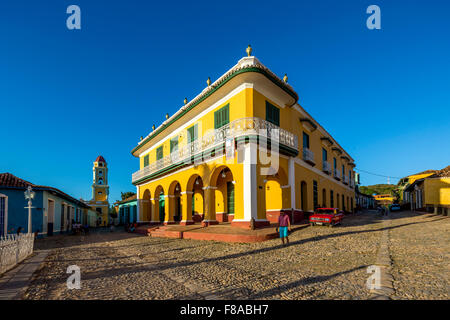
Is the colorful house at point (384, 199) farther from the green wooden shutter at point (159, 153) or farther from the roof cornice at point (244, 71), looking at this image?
the roof cornice at point (244, 71)

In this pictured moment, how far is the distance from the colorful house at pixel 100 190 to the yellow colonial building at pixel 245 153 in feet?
89.8

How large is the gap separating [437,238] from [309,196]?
28.2 ft

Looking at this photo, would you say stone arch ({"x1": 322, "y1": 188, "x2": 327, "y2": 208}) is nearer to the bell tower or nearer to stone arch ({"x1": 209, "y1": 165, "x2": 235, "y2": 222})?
stone arch ({"x1": 209, "y1": 165, "x2": 235, "y2": 222})

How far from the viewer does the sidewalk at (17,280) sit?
454cm

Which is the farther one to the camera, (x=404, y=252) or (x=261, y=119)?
(x=261, y=119)

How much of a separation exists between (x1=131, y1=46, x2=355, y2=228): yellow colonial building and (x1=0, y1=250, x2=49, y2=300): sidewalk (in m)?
7.73

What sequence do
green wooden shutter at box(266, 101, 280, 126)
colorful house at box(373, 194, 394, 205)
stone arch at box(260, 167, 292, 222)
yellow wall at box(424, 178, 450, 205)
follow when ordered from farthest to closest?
colorful house at box(373, 194, 394, 205), yellow wall at box(424, 178, 450, 205), stone arch at box(260, 167, 292, 222), green wooden shutter at box(266, 101, 280, 126)

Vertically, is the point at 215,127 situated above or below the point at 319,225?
above

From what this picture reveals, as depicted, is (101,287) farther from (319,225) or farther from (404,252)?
(319,225)

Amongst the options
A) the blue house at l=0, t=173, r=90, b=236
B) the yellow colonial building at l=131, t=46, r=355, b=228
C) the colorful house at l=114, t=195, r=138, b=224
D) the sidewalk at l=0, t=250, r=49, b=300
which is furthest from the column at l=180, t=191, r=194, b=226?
the colorful house at l=114, t=195, r=138, b=224

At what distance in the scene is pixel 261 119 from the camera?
496 inches

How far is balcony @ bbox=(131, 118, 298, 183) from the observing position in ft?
40.5

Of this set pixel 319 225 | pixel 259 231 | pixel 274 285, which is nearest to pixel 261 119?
pixel 259 231

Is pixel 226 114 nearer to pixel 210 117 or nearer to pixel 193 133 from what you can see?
pixel 210 117
